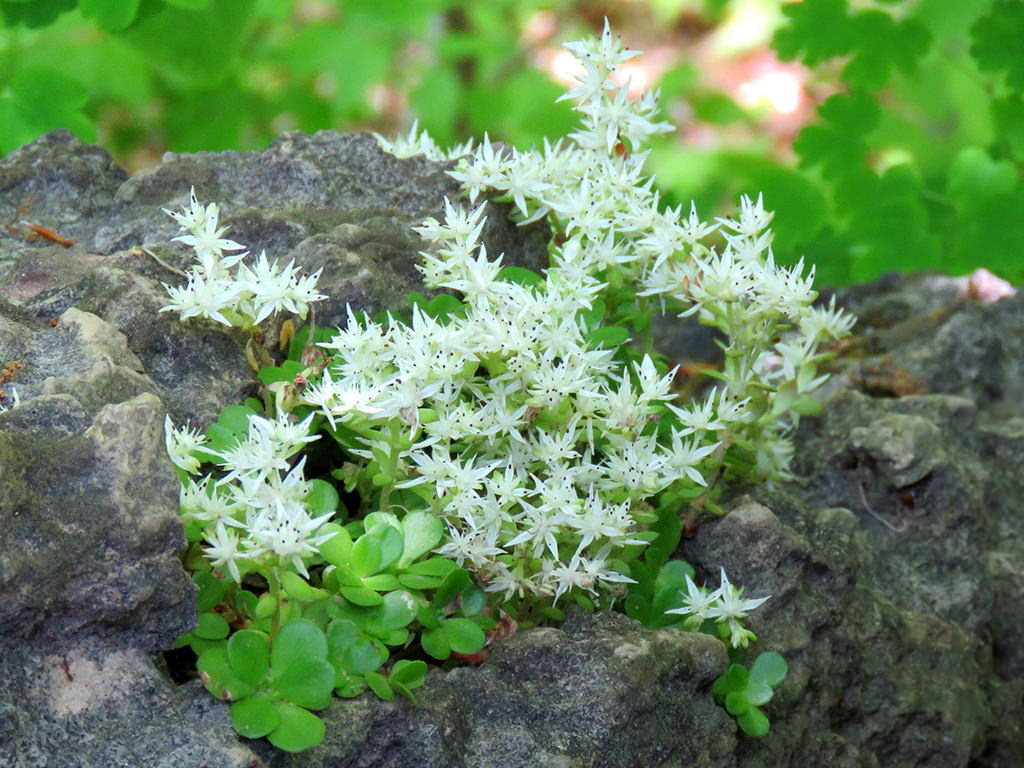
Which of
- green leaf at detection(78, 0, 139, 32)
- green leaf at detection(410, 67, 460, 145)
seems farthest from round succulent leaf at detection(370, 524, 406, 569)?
green leaf at detection(410, 67, 460, 145)

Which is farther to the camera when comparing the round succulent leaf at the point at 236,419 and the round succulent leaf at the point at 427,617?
the round succulent leaf at the point at 236,419

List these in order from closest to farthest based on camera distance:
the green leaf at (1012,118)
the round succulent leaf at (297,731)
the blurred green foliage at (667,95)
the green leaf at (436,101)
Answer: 1. the round succulent leaf at (297,731)
2. the blurred green foliage at (667,95)
3. the green leaf at (1012,118)
4. the green leaf at (436,101)

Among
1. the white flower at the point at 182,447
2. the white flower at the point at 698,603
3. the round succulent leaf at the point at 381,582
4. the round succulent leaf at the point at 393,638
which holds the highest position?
the white flower at the point at 182,447

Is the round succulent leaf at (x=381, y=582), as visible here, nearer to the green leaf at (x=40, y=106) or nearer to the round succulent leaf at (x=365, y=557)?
the round succulent leaf at (x=365, y=557)

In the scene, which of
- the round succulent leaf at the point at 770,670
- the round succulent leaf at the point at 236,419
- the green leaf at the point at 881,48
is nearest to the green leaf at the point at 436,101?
the green leaf at the point at 881,48

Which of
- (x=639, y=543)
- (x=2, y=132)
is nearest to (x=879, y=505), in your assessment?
(x=639, y=543)

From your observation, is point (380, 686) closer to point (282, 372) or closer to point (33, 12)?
point (282, 372)
